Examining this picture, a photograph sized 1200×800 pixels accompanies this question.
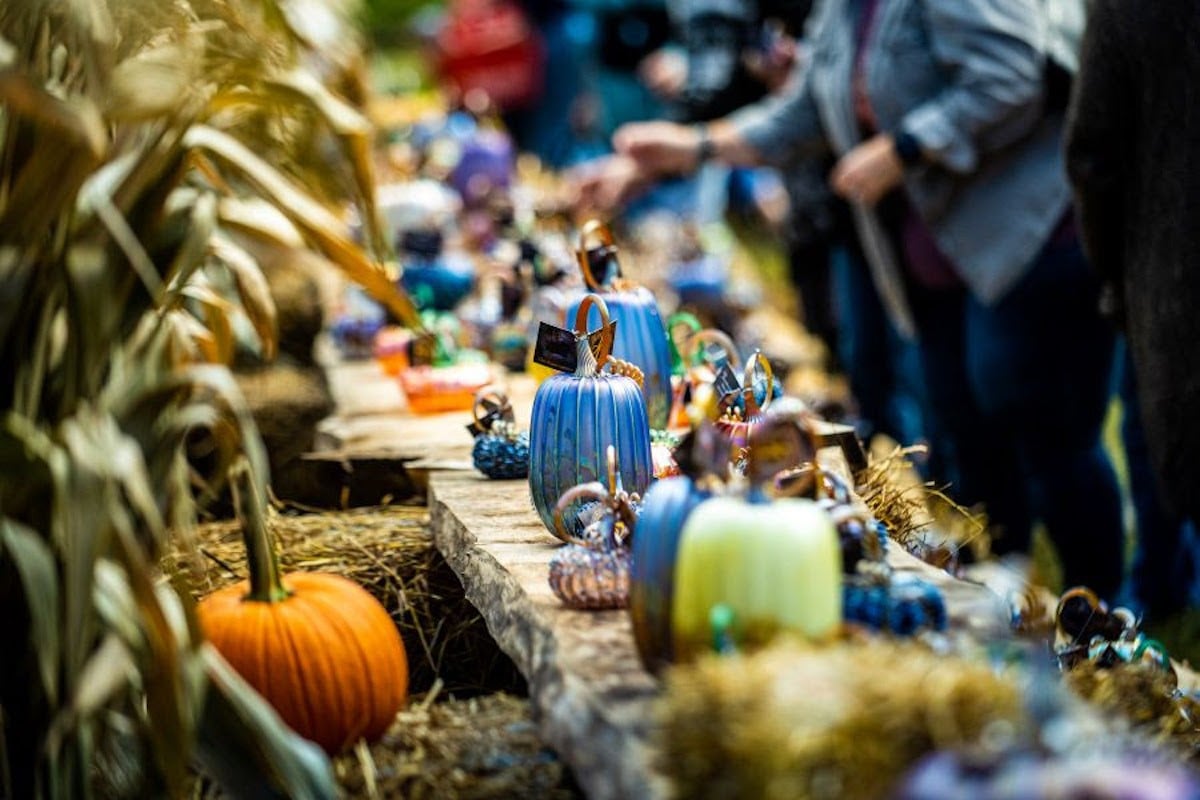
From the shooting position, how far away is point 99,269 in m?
1.79

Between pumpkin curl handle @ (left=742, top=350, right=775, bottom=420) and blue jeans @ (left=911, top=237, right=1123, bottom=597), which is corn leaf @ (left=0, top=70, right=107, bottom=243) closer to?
pumpkin curl handle @ (left=742, top=350, right=775, bottom=420)

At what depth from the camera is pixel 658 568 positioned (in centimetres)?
181

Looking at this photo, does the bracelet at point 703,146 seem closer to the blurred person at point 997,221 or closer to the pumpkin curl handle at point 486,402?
the blurred person at point 997,221

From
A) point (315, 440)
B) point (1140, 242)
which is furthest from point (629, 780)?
point (315, 440)

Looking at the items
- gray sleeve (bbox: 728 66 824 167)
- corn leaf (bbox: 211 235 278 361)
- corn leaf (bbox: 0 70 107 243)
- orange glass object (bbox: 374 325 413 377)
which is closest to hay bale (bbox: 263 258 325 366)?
orange glass object (bbox: 374 325 413 377)

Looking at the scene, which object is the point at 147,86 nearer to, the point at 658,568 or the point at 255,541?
the point at 255,541

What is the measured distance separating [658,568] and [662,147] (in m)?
2.88

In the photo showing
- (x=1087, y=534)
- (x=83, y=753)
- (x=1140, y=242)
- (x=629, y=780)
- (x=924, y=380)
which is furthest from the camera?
(x=924, y=380)

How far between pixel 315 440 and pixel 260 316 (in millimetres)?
1637

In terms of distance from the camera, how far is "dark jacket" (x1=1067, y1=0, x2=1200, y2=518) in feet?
9.36

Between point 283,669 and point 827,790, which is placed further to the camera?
point 283,669

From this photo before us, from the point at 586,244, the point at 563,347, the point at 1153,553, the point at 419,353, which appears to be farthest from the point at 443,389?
the point at 1153,553

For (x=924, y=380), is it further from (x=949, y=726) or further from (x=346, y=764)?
(x=949, y=726)

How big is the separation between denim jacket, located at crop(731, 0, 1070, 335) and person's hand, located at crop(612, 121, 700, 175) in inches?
21.3
